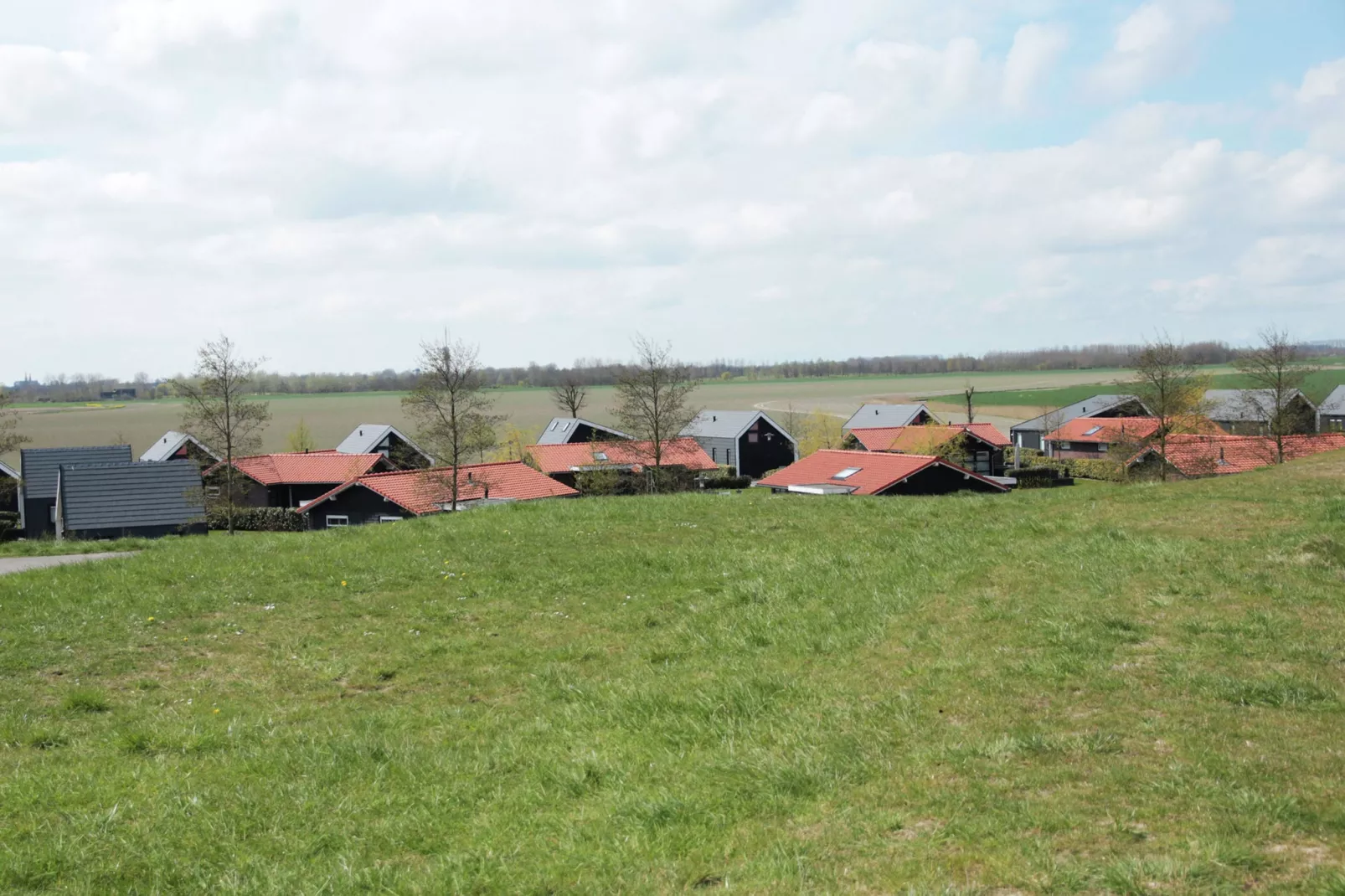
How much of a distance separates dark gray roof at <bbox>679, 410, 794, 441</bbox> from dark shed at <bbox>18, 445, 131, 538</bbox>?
4843 centimetres

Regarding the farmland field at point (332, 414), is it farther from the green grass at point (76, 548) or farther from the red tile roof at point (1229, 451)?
the green grass at point (76, 548)

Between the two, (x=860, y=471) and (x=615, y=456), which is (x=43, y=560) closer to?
(x=860, y=471)

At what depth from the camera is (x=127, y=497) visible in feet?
142

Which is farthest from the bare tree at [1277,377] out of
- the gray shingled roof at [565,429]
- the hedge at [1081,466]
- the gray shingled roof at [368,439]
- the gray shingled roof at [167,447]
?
the gray shingled roof at [167,447]

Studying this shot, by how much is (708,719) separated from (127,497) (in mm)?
41952

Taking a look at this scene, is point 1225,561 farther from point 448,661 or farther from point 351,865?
point 351,865

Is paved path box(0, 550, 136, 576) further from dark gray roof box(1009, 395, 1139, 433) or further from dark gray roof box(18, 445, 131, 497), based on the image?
dark gray roof box(1009, 395, 1139, 433)

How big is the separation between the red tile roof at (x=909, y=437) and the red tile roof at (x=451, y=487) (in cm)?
3272

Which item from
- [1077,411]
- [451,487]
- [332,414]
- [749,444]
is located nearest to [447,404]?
[451,487]

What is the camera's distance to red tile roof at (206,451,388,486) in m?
67.0

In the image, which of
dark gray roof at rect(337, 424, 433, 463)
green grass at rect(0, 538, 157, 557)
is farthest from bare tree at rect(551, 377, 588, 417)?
green grass at rect(0, 538, 157, 557)

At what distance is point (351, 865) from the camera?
21.5ft

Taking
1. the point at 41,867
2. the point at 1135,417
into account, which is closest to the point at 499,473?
Answer: the point at 41,867

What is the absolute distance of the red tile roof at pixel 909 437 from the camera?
74.1 m
